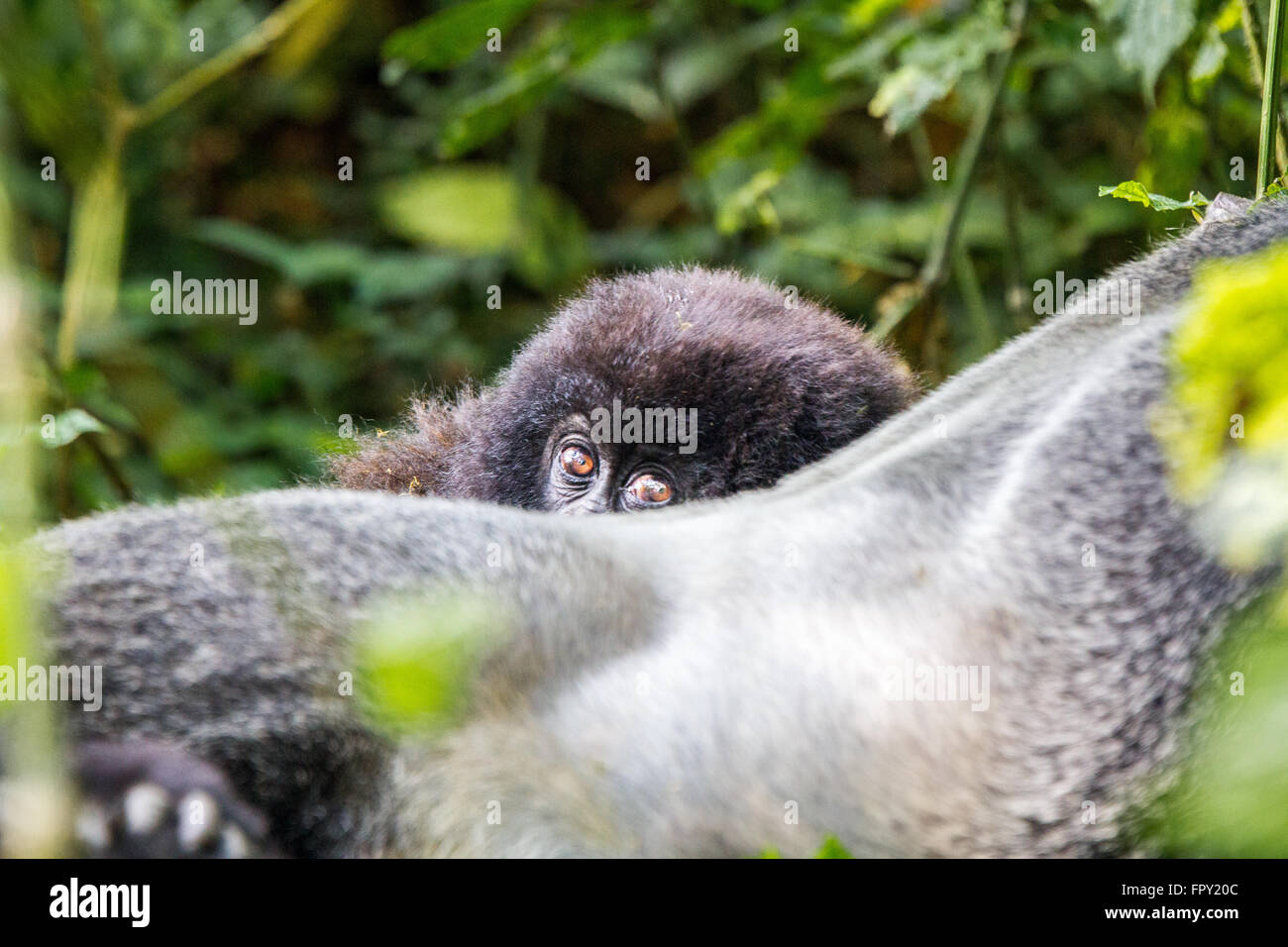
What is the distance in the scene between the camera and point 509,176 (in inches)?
251

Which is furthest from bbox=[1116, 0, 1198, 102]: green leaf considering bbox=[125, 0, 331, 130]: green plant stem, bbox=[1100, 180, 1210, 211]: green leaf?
bbox=[125, 0, 331, 130]: green plant stem

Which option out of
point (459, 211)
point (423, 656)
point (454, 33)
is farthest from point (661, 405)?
point (459, 211)

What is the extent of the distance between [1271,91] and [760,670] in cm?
123

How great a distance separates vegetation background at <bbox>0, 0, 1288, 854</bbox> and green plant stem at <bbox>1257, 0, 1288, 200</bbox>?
0.56 ft

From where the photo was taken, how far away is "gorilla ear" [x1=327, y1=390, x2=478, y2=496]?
2.95 metres

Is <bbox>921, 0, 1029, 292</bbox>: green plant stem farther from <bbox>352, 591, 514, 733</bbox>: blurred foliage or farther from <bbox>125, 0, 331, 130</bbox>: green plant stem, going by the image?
<bbox>352, 591, 514, 733</bbox>: blurred foliage

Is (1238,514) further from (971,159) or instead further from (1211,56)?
(971,159)

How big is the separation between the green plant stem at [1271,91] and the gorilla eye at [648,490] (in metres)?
1.17

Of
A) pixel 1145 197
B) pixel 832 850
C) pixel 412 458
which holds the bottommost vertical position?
pixel 832 850

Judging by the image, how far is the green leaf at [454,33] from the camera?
3373mm

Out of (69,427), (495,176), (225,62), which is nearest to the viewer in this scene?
(69,427)
